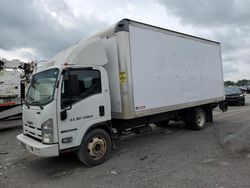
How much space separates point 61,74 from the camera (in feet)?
15.0

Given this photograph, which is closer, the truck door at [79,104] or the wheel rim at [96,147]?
the truck door at [79,104]

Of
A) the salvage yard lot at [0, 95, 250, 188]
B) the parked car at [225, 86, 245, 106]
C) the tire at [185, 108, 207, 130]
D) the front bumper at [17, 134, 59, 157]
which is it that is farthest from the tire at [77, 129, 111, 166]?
the parked car at [225, 86, 245, 106]

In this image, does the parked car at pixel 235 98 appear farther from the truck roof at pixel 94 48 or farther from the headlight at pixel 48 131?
the headlight at pixel 48 131

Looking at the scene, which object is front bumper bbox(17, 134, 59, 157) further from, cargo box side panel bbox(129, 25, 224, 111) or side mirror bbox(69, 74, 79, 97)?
cargo box side panel bbox(129, 25, 224, 111)

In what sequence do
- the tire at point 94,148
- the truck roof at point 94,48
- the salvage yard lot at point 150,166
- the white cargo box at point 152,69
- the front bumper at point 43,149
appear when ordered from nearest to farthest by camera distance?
the salvage yard lot at point 150,166 → the front bumper at point 43,149 → the tire at point 94,148 → the truck roof at point 94,48 → the white cargo box at point 152,69

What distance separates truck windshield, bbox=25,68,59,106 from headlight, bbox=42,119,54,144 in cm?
44

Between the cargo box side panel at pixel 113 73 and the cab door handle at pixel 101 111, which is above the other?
the cargo box side panel at pixel 113 73

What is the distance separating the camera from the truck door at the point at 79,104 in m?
4.52

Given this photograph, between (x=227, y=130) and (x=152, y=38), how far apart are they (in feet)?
15.6

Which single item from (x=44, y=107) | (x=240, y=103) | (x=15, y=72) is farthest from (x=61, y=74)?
(x=240, y=103)

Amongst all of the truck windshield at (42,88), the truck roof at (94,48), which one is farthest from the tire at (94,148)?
the truck roof at (94,48)

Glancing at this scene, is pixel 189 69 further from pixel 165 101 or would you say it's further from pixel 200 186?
pixel 200 186

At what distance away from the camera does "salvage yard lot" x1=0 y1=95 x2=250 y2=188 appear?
13.5ft

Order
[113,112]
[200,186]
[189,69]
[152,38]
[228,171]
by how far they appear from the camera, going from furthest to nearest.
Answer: [189,69] → [152,38] → [113,112] → [228,171] → [200,186]
